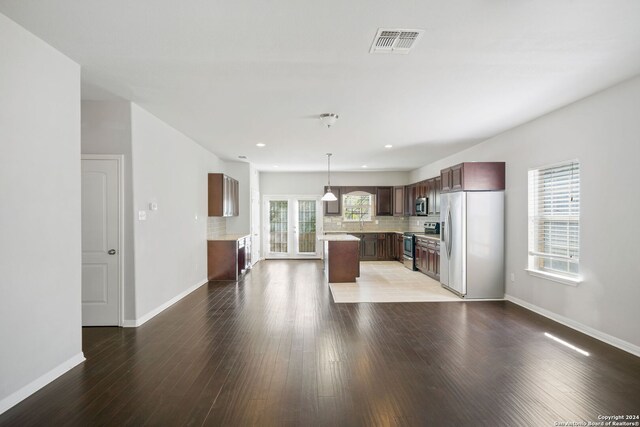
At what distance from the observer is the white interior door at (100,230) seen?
13.6 feet

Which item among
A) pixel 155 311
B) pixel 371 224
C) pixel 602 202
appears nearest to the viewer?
pixel 602 202

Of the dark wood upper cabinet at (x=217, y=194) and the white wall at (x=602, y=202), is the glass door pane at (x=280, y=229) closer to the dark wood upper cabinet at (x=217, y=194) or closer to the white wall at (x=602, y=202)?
the dark wood upper cabinet at (x=217, y=194)

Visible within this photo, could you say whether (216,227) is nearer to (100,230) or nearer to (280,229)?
(280,229)

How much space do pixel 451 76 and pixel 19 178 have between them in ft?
12.5

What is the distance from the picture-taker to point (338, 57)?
9.78 ft

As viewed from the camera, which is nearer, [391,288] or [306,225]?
[391,288]

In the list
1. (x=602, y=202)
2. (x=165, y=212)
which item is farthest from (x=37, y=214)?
(x=602, y=202)

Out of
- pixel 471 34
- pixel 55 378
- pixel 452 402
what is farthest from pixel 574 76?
pixel 55 378

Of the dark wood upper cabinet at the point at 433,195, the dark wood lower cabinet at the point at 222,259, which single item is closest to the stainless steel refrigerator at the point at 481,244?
the dark wood upper cabinet at the point at 433,195

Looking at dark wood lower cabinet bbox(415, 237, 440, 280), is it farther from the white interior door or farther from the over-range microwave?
the white interior door

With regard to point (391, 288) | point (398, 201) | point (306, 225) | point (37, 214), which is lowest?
point (391, 288)

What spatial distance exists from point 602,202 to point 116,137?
5713 mm

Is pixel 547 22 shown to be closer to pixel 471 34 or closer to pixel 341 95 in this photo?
pixel 471 34

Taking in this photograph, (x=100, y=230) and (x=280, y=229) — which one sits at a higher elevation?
(x=100, y=230)
